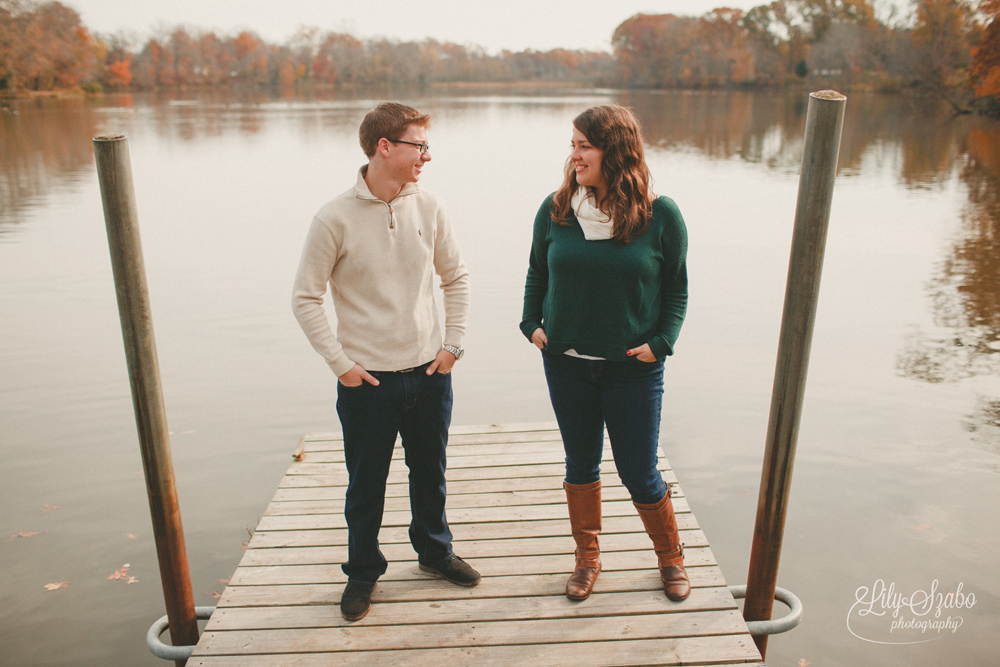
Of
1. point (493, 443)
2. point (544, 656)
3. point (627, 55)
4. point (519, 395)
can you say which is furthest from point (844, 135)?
point (627, 55)

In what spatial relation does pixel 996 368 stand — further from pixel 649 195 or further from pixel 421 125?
pixel 421 125

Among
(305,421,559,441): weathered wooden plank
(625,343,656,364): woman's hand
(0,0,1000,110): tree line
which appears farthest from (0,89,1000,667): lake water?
(0,0,1000,110): tree line

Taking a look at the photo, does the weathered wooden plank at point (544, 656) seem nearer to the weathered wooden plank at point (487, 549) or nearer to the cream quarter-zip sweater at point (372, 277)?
the weathered wooden plank at point (487, 549)

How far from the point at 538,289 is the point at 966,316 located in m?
7.61

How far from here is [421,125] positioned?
8.19ft

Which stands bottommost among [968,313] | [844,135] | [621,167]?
[968,313]

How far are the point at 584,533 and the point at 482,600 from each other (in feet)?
1.52

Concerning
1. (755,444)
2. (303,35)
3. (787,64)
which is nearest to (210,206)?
(755,444)

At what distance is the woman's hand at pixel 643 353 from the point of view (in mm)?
2500

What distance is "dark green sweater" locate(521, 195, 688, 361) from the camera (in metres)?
2.47

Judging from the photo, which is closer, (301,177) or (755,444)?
(755,444)

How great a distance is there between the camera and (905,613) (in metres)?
3.96

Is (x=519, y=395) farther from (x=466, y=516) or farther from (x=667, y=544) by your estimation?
(x=667, y=544)

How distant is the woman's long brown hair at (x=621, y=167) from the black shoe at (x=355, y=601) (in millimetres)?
1596
